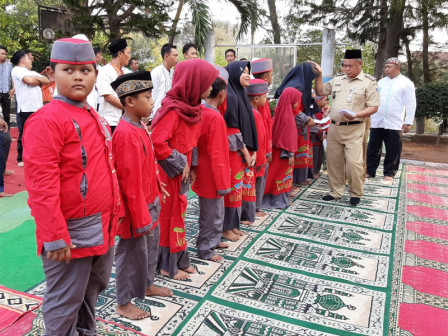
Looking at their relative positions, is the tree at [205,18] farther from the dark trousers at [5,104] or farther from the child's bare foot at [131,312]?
the child's bare foot at [131,312]

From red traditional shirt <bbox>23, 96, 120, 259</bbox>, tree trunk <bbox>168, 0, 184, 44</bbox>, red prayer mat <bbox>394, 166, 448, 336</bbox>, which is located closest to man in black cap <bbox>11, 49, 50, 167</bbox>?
red traditional shirt <bbox>23, 96, 120, 259</bbox>

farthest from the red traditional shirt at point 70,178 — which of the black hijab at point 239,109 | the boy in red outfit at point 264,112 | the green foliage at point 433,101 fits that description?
the green foliage at point 433,101

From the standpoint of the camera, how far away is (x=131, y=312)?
2.23 meters

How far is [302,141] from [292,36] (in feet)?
36.2

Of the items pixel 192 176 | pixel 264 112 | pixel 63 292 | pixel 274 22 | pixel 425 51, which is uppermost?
pixel 274 22

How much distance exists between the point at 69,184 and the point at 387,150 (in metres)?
5.32

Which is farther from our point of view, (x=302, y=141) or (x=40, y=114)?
(x=302, y=141)

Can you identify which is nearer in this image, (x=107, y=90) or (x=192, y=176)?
(x=192, y=176)

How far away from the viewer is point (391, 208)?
444 cm

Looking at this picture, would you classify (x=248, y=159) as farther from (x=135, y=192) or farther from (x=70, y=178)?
(x=70, y=178)

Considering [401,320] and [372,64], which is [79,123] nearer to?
[401,320]

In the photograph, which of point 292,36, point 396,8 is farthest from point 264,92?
point 292,36

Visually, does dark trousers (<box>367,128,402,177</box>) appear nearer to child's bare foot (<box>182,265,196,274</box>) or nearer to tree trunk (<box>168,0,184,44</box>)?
child's bare foot (<box>182,265,196,274</box>)

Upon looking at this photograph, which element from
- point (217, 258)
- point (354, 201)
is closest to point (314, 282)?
point (217, 258)
